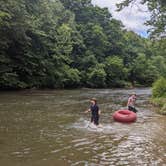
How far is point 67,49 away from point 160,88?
28.5 meters

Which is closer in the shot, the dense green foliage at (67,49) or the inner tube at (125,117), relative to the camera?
the inner tube at (125,117)

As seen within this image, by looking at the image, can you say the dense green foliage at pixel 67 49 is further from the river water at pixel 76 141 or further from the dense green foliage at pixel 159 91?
the river water at pixel 76 141

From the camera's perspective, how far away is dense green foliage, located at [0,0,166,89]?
46.2m

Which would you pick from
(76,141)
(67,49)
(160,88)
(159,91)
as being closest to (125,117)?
(76,141)

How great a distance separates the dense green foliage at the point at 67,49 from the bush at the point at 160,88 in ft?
13.7

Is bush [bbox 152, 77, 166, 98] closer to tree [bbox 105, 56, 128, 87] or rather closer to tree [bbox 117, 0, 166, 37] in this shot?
tree [bbox 117, 0, 166, 37]

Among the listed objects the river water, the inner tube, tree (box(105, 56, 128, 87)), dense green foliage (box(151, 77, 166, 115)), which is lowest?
the river water

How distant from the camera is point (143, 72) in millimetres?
89875

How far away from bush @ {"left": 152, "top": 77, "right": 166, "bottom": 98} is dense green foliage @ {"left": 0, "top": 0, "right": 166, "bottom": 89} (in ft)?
13.7

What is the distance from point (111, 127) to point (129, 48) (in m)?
74.3

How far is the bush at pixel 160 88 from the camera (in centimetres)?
3435

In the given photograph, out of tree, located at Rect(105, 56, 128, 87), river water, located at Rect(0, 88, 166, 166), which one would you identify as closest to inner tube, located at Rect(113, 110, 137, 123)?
river water, located at Rect(0, 88, 166, 166)

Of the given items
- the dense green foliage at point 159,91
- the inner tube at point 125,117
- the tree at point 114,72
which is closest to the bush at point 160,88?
the dense green foliage at point 159,91

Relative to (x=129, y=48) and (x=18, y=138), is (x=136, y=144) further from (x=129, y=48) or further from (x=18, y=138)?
(x=129, y=48)
